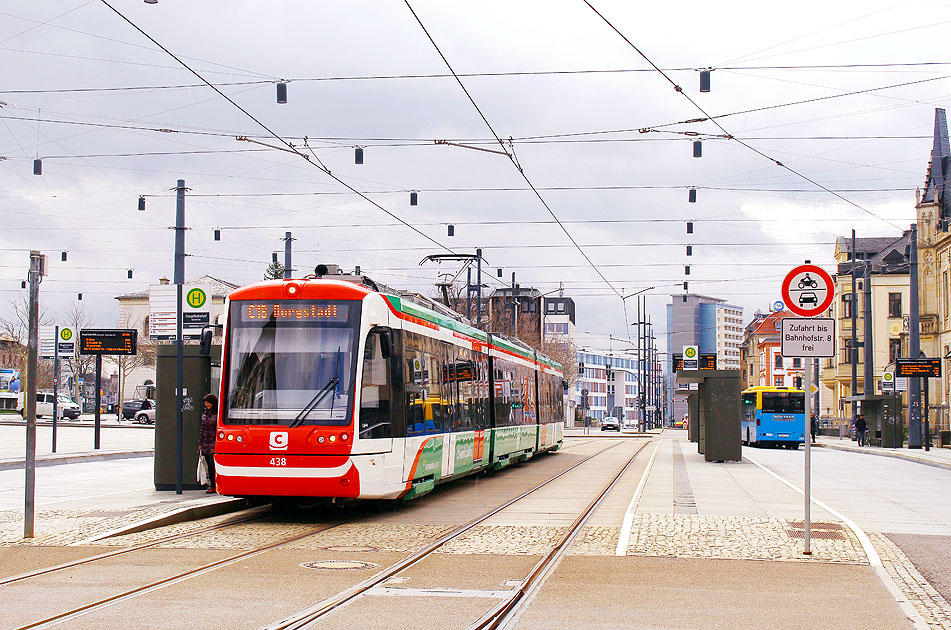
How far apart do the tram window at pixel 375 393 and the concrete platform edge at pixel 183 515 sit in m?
2.47

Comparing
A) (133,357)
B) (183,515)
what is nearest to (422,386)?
(183,515)

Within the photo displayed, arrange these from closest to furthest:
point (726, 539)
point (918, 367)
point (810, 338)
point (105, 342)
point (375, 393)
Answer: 1. point (810, 338)
2. point (726, 539)
3. point (375, 393)
4. point (105, 342)
5. point (918, 367)

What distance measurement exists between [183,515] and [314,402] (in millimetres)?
2215

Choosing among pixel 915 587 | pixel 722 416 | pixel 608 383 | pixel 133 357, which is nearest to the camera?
pixel 915 587

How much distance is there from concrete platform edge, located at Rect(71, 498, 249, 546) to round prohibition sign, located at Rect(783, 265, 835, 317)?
757 cm

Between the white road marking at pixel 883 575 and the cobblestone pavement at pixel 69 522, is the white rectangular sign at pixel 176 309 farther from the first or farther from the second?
the white road marking at pixel 883 575

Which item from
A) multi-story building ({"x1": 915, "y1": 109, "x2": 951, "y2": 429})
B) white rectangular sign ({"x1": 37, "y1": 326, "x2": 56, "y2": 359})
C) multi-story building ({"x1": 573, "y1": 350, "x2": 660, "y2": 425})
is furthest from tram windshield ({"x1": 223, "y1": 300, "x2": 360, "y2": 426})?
multi-story building ({"x1": 573, "y1": 350, "x2": 660, "y2": 425})

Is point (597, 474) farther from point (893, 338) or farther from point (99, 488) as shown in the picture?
point (893, 338)

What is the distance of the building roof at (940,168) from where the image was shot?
60650 millimetres

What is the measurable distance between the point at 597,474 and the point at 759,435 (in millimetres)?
28279

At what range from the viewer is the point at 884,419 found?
4616 centimetres

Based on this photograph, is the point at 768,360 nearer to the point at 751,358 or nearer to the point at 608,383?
the point at 751,358

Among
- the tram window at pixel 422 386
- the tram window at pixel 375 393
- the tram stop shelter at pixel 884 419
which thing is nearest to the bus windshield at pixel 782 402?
the tram stop shelter at pixel 884 419

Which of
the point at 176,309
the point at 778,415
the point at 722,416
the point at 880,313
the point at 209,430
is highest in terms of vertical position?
the point at 880,313
